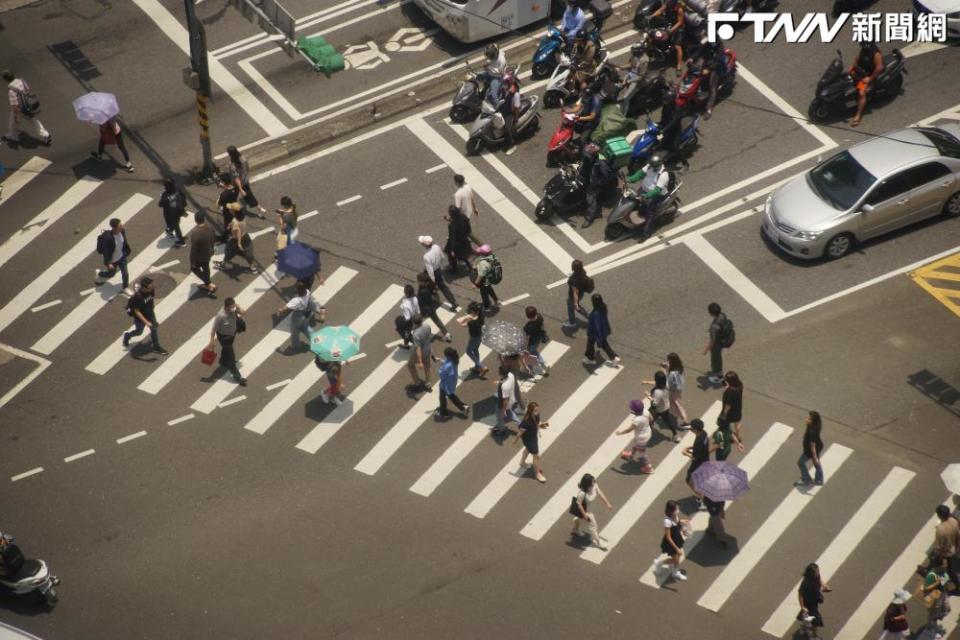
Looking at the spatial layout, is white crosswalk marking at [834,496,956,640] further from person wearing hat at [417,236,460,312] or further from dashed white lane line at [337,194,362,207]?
dashed white lane line at [337,194,362,207]

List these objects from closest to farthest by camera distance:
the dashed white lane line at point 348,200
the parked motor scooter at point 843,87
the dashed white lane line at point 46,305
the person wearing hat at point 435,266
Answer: the person wearing hat at point 435,266 < the dashed white lane line at point 46,305 < the dashed white lane line at point 348,200 < the parked motor scooter at point 843,87

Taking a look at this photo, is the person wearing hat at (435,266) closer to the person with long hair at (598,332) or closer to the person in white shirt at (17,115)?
the person with long hair at (598,332)

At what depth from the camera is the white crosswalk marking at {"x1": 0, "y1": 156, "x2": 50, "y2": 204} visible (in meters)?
31.5

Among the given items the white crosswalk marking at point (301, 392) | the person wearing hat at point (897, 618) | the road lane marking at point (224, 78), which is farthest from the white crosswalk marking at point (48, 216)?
the person wearing hat at point (897, 618)

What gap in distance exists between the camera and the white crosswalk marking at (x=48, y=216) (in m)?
30.1

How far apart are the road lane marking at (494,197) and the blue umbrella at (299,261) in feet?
16.2

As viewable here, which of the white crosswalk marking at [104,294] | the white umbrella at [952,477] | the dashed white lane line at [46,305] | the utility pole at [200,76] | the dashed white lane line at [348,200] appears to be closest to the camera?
the white umbrella at [952,477]

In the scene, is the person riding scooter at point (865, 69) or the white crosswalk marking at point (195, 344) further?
the person riding scooter at point (865, 69)

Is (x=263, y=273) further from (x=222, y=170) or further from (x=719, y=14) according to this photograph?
(x=719, y=14)

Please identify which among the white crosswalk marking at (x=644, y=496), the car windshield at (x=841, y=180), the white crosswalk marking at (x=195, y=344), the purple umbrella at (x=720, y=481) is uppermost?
the car windshield at (x=841, y=180)

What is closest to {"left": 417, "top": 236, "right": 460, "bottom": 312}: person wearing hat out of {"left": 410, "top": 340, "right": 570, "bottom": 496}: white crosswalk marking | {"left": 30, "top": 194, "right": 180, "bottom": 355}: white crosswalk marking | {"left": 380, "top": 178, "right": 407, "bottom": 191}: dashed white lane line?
{"left": 410, "top": 340, "right": 570, "bottom": 496}: white crosswalk marking

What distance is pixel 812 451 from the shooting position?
24.3 meters

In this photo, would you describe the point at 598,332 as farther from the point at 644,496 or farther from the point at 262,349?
the point at 262,349

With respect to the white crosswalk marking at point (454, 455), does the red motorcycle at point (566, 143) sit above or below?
above
